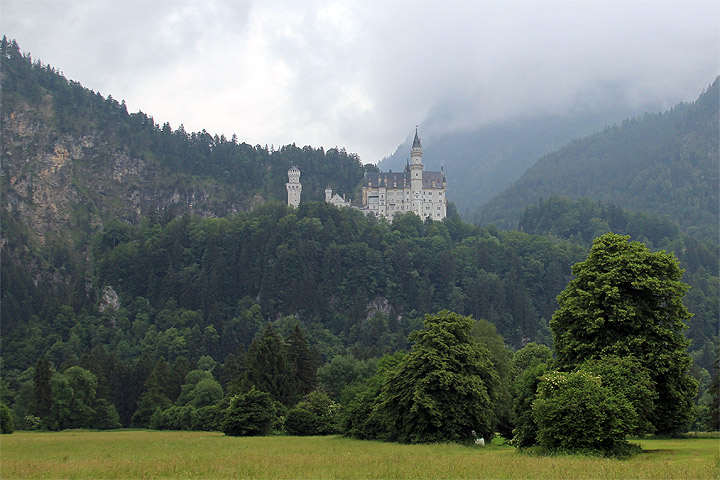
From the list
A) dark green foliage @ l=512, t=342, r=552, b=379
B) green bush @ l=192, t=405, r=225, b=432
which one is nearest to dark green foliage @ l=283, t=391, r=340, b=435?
green bush @ l=192, t=405, r=225, b=432

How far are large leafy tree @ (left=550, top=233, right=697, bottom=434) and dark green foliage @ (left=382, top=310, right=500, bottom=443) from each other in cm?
1071

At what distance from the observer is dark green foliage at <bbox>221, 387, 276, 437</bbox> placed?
63219 millimetres

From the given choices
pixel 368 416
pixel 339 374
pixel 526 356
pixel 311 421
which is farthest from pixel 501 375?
pixel 339 374

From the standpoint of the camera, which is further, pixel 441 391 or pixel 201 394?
pixel 201 394

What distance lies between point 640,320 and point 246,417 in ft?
111

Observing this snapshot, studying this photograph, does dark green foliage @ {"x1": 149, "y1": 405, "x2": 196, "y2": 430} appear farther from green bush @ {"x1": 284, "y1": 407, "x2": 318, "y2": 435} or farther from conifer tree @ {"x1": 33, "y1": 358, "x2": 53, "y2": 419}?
green bush @ {"x1": 284, "y1": 407, "x2": 318, "y2": 435}

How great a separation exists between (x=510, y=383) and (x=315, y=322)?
11225 centimetres

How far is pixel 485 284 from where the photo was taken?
18400 cm

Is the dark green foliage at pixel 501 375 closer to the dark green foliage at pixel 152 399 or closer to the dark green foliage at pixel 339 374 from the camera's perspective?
the dark green foliage at pixel 339 374

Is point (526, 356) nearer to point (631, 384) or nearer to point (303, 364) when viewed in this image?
point (303, 364)

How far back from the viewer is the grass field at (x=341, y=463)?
1196 inches

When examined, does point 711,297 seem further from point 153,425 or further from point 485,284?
point 153,425

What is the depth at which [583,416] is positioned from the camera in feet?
119

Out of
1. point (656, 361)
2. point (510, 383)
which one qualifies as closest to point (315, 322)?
point (510, 383)
